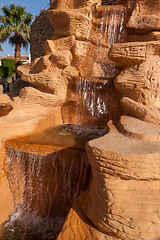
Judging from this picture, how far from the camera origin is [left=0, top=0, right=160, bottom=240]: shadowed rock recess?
198 cm

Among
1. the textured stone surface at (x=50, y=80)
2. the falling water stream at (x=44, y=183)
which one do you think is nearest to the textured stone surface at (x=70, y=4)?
the textured stone surface at (x=50, y=80)

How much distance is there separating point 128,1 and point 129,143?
5051 millimetres

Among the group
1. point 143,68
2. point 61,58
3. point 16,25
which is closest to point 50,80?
point 61,58

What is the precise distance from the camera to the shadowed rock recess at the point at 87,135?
198cm

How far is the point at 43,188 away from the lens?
362 centimetres

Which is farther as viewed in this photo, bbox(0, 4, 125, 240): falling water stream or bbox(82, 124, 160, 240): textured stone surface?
bbox(0, 4, 125, 240): falling water stream

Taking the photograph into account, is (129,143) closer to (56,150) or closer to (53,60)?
(56,150)

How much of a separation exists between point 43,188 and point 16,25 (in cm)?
1384

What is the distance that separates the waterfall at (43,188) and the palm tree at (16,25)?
1097 cm

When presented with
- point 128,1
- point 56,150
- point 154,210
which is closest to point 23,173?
point 56,150

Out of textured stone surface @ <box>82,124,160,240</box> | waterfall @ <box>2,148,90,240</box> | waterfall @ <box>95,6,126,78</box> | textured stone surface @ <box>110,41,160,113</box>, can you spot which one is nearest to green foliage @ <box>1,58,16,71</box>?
waterfall @ <box>95,6,126,78</box>

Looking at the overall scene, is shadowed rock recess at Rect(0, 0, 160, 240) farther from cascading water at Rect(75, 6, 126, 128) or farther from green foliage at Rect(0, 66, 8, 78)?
green foliage at Rect(0, 66, 8, 78)

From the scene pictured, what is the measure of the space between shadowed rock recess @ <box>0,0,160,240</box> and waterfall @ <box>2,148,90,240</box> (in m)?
0.02

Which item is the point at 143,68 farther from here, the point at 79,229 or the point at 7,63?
the point at 7,63
